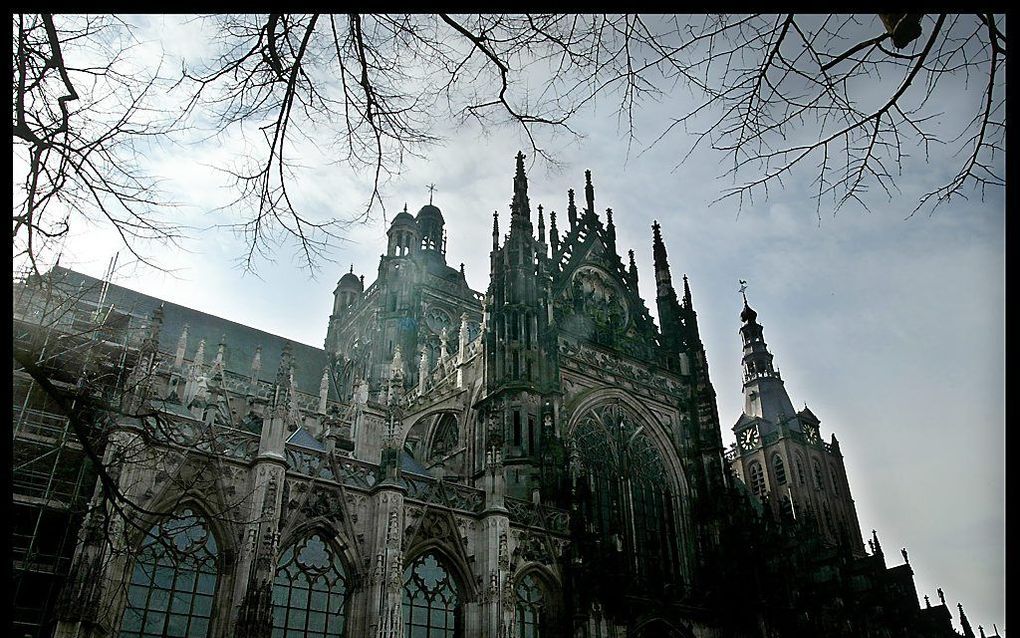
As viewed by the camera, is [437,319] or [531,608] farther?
[437,319]

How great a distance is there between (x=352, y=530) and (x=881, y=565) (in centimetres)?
1883

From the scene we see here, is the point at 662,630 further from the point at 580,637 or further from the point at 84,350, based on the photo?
the point at 84,350

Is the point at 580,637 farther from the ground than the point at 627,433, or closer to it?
closer to it

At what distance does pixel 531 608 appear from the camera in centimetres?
1641

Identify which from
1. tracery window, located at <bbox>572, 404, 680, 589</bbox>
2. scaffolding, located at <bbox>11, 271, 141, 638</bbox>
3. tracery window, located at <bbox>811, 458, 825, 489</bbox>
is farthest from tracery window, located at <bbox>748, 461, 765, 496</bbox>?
scaffolding, located at <bbox>11, 271, 141, 638</bbox>

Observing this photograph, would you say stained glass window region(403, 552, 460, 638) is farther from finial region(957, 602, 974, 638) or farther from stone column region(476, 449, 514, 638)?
finial region(957, 602, 974, 638)

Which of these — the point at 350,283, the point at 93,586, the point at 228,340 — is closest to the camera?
the point at 93,586

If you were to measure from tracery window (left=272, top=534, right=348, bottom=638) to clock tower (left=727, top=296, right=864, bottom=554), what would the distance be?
3123 centimetres

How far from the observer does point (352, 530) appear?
14.5 meters

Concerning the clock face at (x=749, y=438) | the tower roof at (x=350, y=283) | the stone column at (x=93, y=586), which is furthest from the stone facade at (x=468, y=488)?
the clock face at (x=749, y=438)

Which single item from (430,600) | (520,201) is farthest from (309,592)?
(520,201)

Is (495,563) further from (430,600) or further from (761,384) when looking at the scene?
(761,384)

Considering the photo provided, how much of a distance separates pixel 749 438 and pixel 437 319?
23836 millimetres
